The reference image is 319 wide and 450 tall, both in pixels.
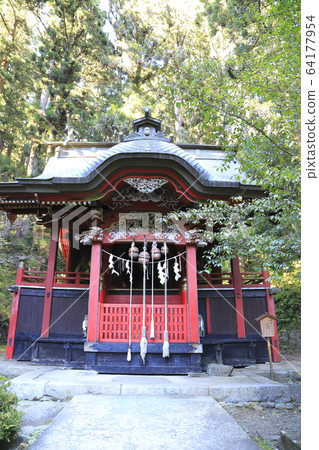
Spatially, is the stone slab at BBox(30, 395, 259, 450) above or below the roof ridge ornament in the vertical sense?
below

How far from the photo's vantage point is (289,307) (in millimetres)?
12305

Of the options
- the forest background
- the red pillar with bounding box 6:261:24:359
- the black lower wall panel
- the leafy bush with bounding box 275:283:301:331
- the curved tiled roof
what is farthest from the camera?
the forest background

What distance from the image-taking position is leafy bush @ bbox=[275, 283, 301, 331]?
38.7ft

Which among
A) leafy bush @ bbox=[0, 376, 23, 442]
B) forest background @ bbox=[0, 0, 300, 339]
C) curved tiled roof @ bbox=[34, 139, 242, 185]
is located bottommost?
leafy bush @ bbox=[0, 376, 23, 442]

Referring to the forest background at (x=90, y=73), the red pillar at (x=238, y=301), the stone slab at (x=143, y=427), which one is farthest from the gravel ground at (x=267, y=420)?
the forest background at (x=90, y=73)

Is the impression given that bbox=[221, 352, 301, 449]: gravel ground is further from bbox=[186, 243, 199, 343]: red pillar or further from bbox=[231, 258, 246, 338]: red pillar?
bbox=[231, 258, 246, 338]: red pillar

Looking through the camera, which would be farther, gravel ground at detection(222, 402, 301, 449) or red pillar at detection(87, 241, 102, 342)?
red pillar at detection(87, 241, 102, 342)

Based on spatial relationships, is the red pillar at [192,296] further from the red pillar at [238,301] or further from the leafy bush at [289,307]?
the leafy bush at [289,307]

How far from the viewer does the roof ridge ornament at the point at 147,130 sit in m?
7.75

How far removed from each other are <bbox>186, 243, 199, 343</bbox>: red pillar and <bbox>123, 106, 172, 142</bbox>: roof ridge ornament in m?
3.04

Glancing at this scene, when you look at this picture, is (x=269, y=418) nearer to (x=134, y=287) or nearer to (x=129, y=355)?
(x=129, y=355)

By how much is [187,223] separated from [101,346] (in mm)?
3044

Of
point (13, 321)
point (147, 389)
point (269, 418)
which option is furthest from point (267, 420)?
point (13, 321)

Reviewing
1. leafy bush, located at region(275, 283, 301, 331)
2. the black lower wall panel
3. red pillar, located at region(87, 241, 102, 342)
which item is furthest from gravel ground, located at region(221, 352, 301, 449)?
leafy bush, located at region(275, 283, 301, 331)
